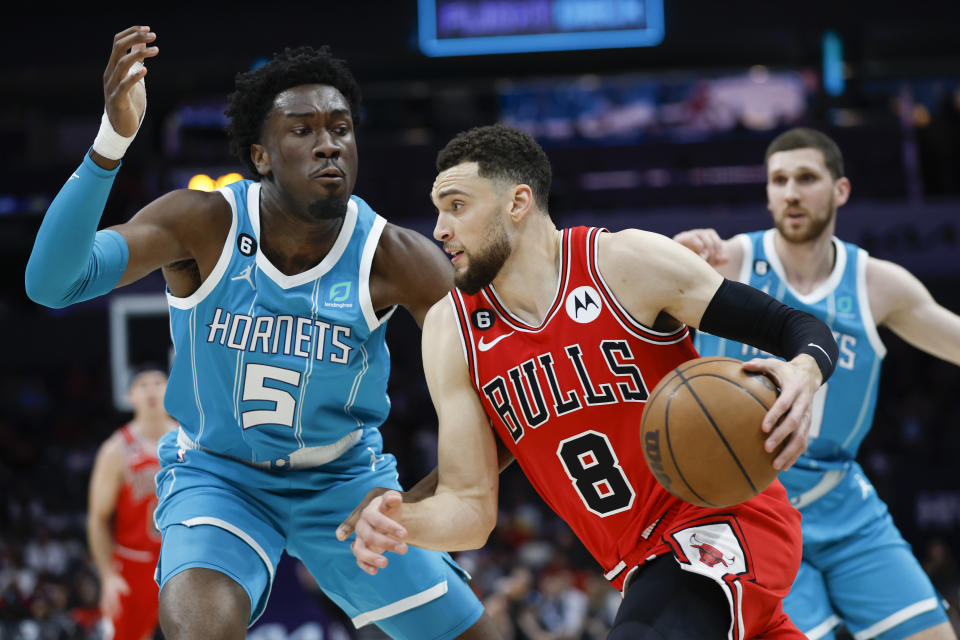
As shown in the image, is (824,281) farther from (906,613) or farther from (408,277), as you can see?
(408,277)

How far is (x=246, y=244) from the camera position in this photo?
12.3 feet

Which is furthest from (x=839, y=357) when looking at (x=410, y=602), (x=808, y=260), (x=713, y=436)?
(x=410, y=602)

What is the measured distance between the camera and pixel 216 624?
3.24 metres

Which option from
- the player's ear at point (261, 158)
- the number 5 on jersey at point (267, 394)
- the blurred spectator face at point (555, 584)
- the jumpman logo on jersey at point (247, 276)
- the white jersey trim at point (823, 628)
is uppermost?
the player's ear at point (261, 158)

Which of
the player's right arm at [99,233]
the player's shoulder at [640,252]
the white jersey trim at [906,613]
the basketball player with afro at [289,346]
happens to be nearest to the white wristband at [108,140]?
the player's right arm at [99,233]

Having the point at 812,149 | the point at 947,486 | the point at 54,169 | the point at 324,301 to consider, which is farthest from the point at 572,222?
the point at 324,301

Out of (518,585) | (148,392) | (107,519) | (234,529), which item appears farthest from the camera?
(518,585)

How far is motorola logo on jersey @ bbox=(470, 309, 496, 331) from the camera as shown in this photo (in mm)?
3285

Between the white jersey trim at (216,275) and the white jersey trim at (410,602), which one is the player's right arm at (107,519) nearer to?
the white jersey trim at (410,602)

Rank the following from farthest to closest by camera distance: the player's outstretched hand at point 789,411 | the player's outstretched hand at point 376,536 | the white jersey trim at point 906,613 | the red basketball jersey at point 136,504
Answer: the red basketball jersey at point 136,504 < the white jersey trim at point 906,613 < the player's outstretched hand at point 376,536 < the player's outstretched hand at point 789,411

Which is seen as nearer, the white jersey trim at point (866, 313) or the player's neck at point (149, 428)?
the white jersey trim at point (866, 313)

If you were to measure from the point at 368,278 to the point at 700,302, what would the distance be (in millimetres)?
1258

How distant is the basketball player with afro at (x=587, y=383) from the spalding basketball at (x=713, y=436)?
11 cm

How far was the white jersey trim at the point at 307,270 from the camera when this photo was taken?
12.3ft
